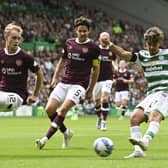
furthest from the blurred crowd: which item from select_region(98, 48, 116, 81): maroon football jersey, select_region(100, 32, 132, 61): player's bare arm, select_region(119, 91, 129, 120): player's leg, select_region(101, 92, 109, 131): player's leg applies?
select_region(100, 32, 132, 61): player's bare arm

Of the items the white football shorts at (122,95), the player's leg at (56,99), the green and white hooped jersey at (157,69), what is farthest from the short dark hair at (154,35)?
the white football shorts at (122,95)

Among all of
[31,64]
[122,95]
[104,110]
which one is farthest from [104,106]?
[31,64]

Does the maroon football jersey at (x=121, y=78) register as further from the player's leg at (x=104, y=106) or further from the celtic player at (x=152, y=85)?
the celtic player at (x=152, y=85)

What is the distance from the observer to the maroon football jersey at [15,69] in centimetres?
1205

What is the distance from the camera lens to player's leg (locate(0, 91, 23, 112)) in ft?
39.0

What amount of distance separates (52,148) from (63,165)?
343 cm

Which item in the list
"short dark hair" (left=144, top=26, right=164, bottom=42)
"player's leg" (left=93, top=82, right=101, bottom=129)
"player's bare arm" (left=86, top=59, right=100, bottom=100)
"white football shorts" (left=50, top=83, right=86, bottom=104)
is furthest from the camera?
"player's leg" (left=93, top=82, right=101, bottom=129)

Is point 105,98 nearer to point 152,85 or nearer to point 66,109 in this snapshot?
point 66,109

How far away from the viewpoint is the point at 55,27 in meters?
42.0

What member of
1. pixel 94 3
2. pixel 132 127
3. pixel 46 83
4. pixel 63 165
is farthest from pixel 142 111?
pixel 94 3

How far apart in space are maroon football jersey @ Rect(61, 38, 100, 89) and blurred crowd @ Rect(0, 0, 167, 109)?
66.1 feet

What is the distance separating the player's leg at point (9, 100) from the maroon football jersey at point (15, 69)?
109mm

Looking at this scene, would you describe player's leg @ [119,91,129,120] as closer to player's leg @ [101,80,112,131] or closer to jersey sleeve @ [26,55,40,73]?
player's leg @ [101,80,112,131]

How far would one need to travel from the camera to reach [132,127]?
438 inches
